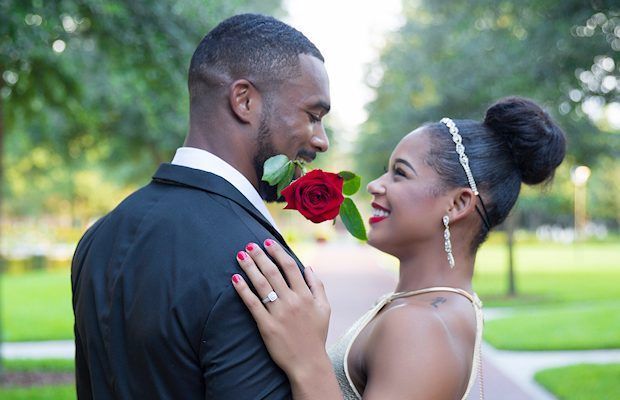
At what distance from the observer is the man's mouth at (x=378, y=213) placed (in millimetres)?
2838

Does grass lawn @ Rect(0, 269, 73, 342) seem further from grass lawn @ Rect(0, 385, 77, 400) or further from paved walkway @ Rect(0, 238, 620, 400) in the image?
grass lawn @ Rect(0, 385, 77, 400)

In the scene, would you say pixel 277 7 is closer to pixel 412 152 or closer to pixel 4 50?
pixel 4 50

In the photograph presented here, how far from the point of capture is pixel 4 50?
640cm

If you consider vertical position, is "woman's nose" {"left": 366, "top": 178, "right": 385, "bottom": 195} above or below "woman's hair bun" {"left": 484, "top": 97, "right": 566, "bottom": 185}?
below

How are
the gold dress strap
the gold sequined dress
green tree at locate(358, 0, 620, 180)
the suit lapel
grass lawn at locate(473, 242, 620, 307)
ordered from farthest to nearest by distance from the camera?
grass lawn at locate(473, 242, 620, 307) → green tree at locate(358, 0, 620, 180) → the gold dress strap → the gold sequined dress → the suit lapel

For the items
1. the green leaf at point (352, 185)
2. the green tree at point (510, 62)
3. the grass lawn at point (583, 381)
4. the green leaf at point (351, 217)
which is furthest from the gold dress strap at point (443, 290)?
the green tree at point (510, 62)

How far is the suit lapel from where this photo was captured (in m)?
1.93

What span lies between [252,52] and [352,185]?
561mm

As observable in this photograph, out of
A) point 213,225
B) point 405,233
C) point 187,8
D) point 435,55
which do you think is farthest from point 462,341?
point 435,55

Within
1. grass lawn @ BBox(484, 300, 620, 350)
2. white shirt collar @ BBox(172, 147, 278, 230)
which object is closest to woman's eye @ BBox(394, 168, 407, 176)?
white shirt collar @ BBox(172, 147, 278, 230)

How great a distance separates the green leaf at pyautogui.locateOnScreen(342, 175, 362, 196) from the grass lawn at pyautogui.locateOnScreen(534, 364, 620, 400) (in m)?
6.75

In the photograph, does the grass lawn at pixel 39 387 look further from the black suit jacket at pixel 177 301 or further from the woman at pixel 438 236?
the black suit jacket at pixel 177 301

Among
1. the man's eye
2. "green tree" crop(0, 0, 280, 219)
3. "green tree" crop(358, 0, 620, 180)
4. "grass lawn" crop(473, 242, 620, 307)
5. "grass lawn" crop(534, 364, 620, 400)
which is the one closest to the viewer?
the man's eye

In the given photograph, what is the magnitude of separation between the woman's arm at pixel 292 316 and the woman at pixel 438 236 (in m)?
0.44
